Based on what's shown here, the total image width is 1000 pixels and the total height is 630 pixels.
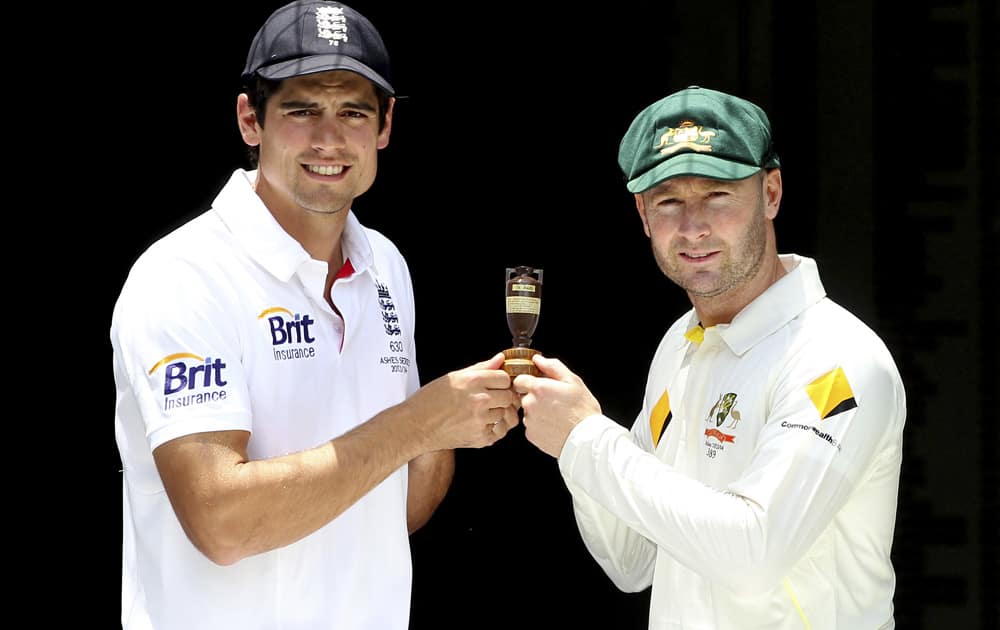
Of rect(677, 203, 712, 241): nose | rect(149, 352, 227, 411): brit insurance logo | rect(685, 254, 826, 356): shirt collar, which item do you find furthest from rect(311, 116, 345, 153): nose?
rect(685, 254, 826, 356): shirt collar

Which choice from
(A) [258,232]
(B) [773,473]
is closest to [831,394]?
(B) [773,473]

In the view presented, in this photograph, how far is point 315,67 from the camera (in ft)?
8.60

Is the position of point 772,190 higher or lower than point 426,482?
higher

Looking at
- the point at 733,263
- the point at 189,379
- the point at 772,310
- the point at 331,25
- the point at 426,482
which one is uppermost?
the point at 331,25

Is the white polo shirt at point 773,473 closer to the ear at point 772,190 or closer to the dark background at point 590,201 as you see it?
the ear at point 772,190

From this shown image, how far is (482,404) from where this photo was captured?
2770 mm

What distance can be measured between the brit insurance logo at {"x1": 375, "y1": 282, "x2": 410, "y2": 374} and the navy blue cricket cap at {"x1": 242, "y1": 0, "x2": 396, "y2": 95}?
494 mm

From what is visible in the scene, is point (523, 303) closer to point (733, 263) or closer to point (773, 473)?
point (733, 263)

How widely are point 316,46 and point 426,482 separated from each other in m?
1.12

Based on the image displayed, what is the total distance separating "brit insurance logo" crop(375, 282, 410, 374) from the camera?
2.84 metres

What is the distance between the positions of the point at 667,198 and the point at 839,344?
48 cm

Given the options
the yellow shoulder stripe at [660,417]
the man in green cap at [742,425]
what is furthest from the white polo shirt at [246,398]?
the yellow shoulder stripe at [660,417]

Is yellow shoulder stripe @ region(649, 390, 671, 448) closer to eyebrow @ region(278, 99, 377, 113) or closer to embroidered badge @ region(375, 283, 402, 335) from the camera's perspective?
embroidered badge @ region(375, 283, 402, 335)

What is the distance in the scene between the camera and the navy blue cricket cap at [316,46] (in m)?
2.64
